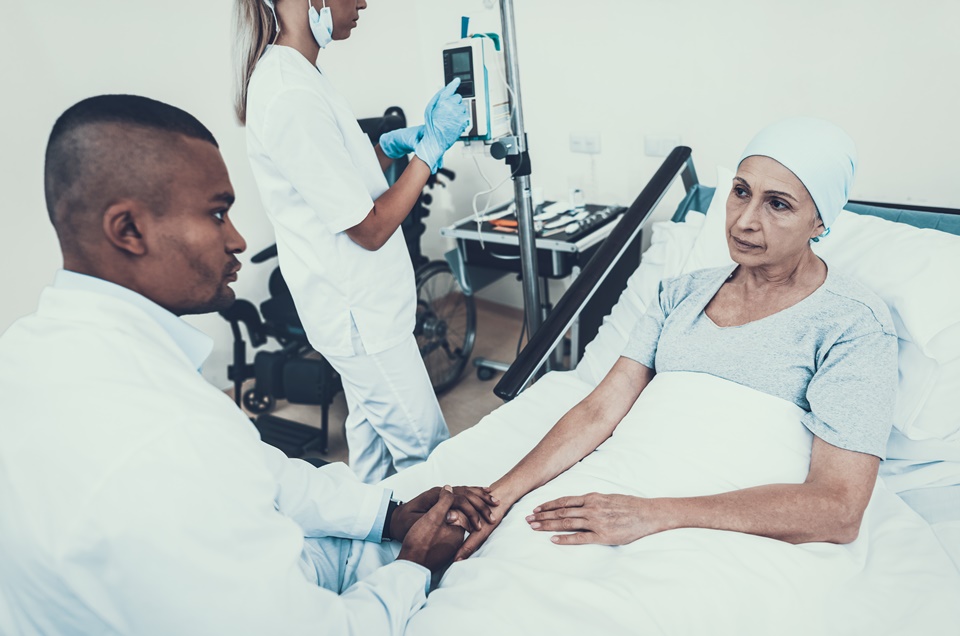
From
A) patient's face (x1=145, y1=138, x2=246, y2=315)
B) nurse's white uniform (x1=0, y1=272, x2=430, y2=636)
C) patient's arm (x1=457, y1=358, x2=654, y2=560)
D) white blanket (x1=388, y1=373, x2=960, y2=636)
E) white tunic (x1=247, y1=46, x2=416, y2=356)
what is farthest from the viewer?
white tunic (x1=247, y1=46, x2=416, y2=356)

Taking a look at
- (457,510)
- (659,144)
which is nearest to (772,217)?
(457,510)

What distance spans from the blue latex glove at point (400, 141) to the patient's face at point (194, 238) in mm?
987

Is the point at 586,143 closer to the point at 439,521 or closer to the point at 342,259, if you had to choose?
the point at 342,259

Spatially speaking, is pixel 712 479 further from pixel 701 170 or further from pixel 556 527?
pixel 701 170

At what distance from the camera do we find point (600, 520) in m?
1.00

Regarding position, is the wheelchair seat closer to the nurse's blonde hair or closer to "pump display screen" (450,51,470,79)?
the nurse's blonde hair

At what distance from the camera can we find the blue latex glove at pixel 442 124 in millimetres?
1510

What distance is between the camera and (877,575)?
0.96 meters

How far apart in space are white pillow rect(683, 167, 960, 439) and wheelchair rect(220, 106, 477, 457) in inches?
59.5

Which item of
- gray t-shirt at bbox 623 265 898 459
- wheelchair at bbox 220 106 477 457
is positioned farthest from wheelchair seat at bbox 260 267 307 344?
gray t-shirt at bbox 623 265 898 459

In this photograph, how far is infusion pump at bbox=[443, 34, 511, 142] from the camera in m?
1.54

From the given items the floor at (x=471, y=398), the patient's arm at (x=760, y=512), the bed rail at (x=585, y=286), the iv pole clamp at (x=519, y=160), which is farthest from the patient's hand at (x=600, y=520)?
the floor at (x=471, y=398)

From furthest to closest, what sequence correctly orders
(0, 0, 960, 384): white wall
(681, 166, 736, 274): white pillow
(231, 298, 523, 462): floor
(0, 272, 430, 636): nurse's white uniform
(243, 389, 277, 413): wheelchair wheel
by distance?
(243, 389, 277, 413): wheelchair wheel → (231, 298, 523, 462): floor → (0, 0, 960, 384): white wall → (681, 166, 736, 274): white pillow → (0, 272, 430, 636): nurse's white uniform

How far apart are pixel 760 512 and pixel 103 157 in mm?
1060
